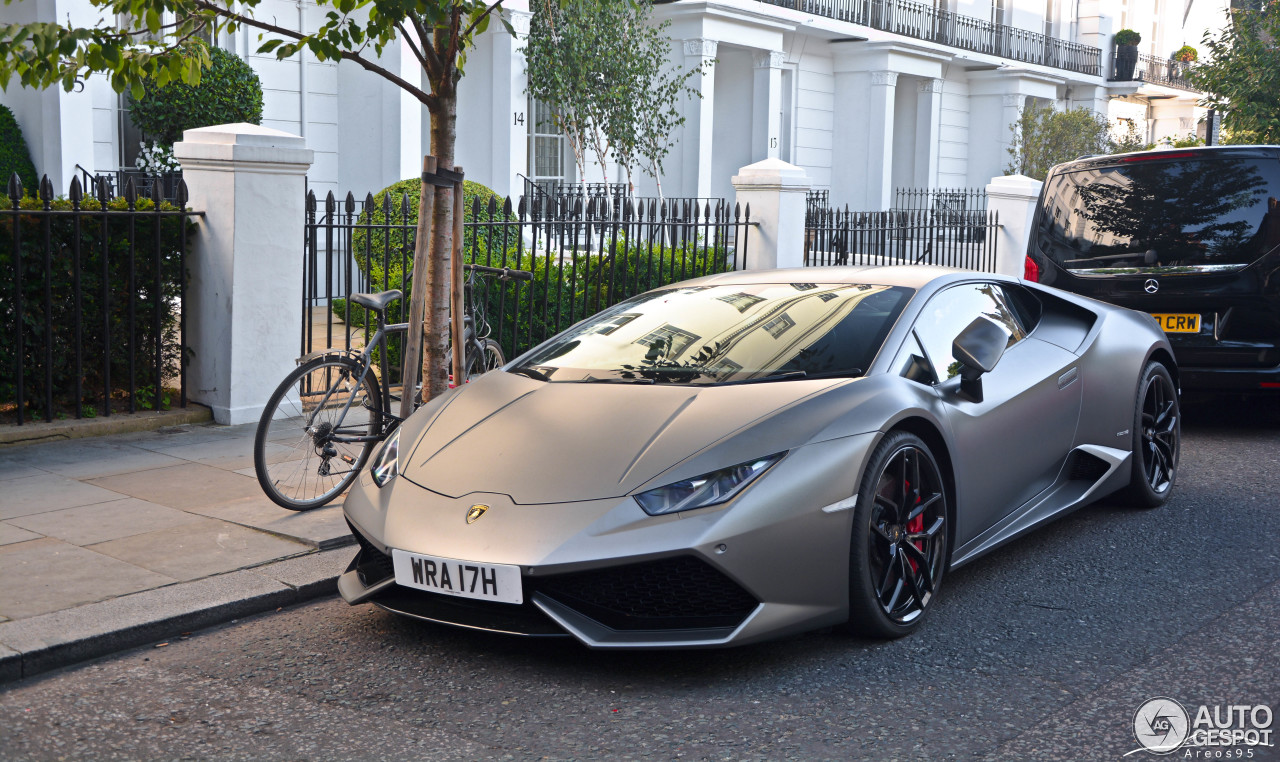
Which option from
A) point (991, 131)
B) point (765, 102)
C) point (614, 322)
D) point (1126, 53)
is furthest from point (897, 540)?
point (1126, 53)

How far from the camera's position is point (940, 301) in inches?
189

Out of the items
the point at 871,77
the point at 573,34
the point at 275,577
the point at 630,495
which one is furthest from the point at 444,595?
the point at 871,77

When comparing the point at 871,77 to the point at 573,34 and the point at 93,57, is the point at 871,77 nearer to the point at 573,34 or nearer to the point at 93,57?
the point at 573,34

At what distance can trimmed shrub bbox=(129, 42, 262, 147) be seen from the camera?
1356cm

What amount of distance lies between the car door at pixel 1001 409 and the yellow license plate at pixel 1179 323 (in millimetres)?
2829

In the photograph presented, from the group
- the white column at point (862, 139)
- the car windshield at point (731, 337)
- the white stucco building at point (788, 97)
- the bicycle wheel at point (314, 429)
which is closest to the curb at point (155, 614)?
the bicycle wheel at point (314, 429)

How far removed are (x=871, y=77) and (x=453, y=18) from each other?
23150 millimetres

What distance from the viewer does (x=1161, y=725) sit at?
3336 millimetres

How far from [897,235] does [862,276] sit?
954cm

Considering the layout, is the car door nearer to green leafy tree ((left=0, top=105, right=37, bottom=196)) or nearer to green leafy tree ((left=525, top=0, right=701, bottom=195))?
green leafy tree ((left=0, top=105, right=37, bottom=196))

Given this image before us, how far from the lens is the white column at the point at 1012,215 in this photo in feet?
49.2

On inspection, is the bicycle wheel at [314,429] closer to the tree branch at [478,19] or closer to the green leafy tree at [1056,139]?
the tree branch at [478,19]

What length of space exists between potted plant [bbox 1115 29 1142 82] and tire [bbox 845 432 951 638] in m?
35.6

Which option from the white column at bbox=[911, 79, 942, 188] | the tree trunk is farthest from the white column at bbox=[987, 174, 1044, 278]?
the white column at bbox=[911, 79, 942, 188]
